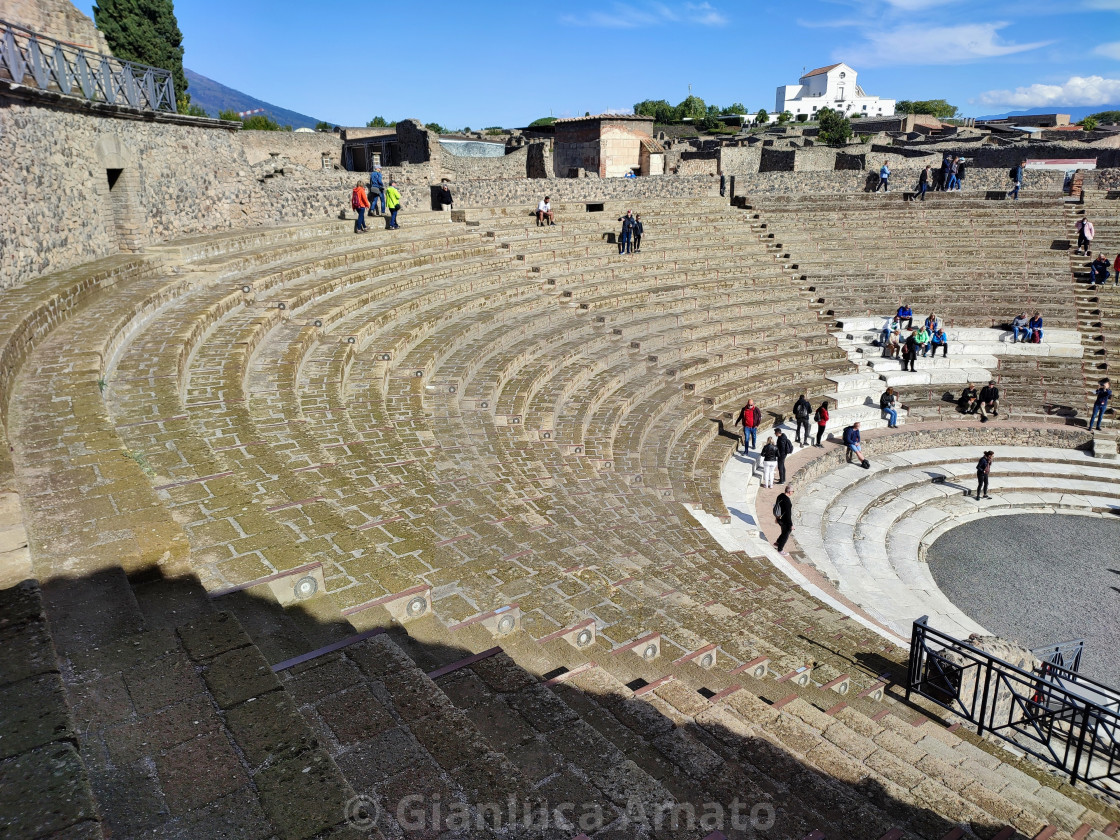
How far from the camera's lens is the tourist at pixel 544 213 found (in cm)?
1945

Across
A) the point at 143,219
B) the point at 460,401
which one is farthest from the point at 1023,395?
the point at 143,219

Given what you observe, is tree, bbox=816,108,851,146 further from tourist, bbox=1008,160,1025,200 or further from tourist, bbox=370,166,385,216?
tourist, bbox=370,166,385,216

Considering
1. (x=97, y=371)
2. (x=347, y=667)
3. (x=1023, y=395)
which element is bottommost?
(x=1023, y=395)

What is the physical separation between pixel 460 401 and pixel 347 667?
7.26 meters

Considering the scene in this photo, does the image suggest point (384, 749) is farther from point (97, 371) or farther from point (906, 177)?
point (906, 177)

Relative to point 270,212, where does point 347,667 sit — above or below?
below

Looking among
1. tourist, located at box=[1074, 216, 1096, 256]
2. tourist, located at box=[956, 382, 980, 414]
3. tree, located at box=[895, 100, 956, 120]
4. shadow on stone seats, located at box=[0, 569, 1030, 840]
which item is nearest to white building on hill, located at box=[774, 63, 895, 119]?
tree, located at box=[895, 100, 956, 120]

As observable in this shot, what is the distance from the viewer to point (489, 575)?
586cm

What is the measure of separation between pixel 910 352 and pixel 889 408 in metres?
2.10

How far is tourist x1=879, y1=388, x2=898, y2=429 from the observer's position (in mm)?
16250

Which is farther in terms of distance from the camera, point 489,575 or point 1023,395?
point 1023,395

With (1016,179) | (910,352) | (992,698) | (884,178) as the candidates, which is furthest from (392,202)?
(1016,179)

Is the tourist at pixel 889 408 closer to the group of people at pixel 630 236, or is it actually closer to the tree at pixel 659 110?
the group of people at pixel 630 236

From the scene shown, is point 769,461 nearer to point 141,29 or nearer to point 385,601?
point 385,601
